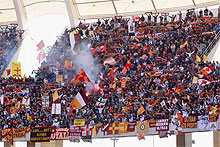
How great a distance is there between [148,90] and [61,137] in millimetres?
6388

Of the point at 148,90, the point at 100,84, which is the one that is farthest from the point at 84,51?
the point at 148,90

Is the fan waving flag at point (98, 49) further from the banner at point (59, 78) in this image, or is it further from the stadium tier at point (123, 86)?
the banner at point (59, 78)

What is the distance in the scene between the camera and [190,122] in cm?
3073

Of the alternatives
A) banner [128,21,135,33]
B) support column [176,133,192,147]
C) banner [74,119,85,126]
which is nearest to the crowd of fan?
banner [128,21,135,33]

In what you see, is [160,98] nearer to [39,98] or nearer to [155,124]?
[155,124]

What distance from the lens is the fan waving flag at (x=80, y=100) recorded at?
3425 cm

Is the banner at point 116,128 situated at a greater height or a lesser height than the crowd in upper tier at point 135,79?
lesser

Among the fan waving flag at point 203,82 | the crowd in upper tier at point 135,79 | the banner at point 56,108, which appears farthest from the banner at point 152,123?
the banner at point 56,108

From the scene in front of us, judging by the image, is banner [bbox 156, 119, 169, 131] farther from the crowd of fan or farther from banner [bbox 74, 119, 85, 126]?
the crowd of fan

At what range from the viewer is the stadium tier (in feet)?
105

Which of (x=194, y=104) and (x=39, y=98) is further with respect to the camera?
(x=39, y=98)

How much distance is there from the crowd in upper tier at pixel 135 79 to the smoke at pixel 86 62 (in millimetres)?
119

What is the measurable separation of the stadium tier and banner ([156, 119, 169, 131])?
6 centimetres

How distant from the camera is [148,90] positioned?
110 ft
